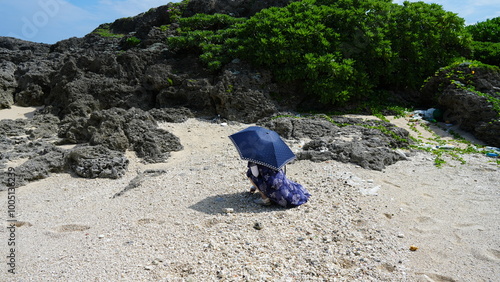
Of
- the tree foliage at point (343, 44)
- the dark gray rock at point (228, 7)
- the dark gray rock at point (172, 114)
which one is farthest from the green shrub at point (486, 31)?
the dark gray rock at point (172, 114)

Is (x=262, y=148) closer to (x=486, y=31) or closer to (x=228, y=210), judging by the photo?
Answer: (x=228, y=210)

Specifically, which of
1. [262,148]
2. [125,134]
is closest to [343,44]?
[125,134]

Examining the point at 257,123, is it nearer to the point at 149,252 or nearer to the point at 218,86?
the point at 218,86

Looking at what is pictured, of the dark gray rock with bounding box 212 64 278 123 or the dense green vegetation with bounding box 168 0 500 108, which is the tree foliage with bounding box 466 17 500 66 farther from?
the dark gray rock with bounding box 212 64 278 123

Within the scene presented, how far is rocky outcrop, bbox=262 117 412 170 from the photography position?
27.1 ft

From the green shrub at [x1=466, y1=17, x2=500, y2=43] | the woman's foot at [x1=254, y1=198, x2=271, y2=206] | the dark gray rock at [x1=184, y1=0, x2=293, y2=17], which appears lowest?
the woman's foot at [x1=254, y1=198, x2=271, y2=206]

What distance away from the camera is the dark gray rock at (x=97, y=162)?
8398 mm

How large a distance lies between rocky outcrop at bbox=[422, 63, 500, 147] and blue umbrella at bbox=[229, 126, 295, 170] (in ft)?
24.5

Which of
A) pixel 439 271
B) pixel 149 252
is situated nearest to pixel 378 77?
pixel 439 271

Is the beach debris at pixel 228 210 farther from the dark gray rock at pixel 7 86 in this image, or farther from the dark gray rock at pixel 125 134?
the dark gray rock at pixel 7 86

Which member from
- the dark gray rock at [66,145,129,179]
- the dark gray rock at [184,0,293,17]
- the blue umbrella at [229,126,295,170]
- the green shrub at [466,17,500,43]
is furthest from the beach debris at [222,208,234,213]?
the green shrub at [466,17,500,43]

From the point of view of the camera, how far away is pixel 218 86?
12406 mm

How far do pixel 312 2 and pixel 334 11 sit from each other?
1190 millimetres

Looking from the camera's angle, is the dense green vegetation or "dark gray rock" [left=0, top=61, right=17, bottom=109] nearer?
the dense green vegetation
